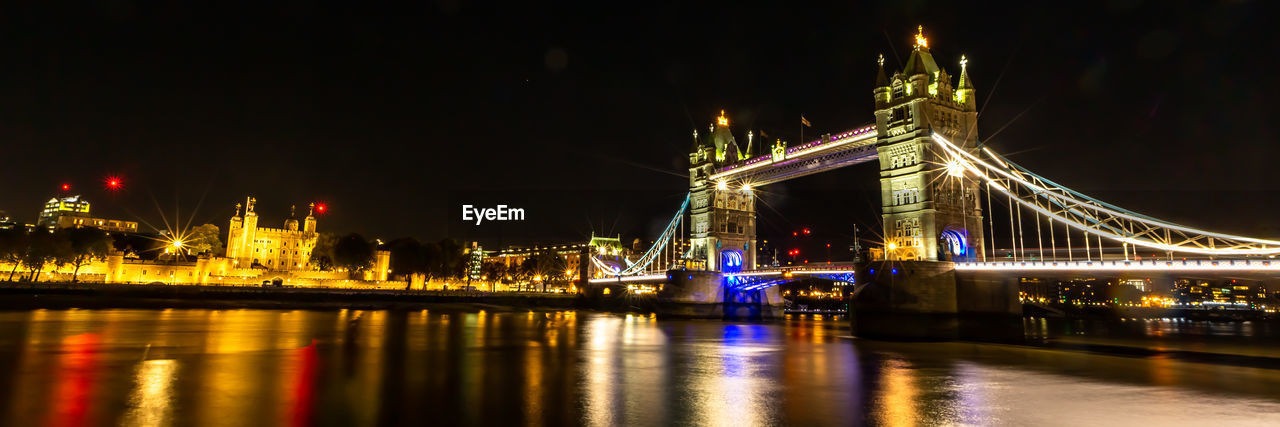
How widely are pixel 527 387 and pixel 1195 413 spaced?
15.1 metres

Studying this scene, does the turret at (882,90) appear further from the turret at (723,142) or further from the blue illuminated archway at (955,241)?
the turret at (723,142)

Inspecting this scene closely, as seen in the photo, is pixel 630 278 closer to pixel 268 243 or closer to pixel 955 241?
pixel 955 241

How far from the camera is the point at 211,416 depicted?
37.7ft

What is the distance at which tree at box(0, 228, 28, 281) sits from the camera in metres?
73.6

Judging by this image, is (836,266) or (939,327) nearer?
(939,327)

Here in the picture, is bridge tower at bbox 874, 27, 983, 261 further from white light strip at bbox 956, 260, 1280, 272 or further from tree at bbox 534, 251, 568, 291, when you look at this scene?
tree at bbox 534, 251, 568, 291

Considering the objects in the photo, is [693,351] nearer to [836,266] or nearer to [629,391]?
[629,391]

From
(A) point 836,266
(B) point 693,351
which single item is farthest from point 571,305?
(B) point 693,351

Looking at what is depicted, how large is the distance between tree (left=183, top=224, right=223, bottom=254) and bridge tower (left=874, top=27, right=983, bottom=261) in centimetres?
11813

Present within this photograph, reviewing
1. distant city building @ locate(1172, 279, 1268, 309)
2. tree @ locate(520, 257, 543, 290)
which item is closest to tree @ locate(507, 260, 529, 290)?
tree @ locate(520, 257, 543, 290)

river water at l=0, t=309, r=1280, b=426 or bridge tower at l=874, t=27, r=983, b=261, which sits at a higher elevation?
bridge tower at l=874, t=27, r=983, b=261

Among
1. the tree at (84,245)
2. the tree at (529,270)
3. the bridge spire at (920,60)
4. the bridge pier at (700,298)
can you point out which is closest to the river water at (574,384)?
the bridge spire at (920,60)

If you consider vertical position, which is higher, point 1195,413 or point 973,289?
point 973,289

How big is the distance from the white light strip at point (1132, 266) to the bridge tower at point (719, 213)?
33.6 m
